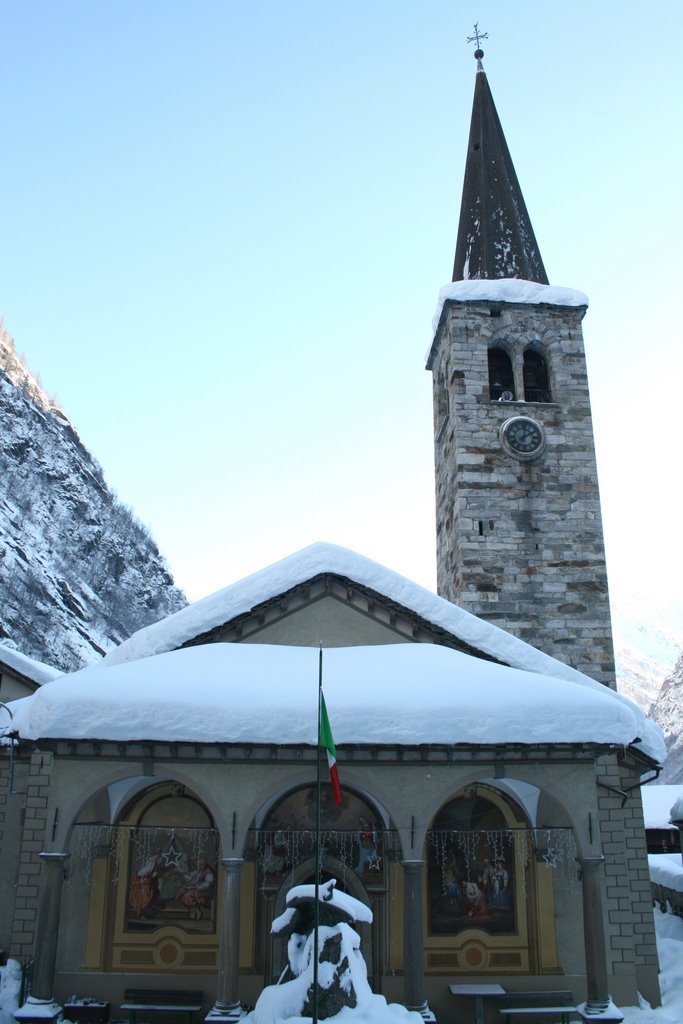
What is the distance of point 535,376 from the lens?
25766 millimetres

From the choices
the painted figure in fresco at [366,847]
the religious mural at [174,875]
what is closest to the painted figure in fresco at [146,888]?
the religious mural at [174,875]

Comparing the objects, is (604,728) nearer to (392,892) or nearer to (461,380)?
(392,892)

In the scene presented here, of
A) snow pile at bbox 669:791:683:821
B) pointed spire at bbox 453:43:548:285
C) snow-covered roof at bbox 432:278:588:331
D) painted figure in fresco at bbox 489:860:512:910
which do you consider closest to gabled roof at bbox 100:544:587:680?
painted figure in fresco at bbox 489:860:512:910

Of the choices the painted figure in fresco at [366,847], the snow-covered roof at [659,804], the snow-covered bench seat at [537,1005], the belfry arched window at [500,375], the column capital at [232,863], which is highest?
the belfry arched window at [500,375]

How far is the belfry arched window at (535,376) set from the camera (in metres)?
25.2

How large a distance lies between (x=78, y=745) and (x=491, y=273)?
1954cm

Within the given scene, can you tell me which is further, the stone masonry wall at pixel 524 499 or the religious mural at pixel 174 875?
the stone masonry wall at pixel 524 499

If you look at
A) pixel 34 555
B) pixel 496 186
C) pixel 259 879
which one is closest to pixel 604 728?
pixel 259 879

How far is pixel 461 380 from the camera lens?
80.6 ft

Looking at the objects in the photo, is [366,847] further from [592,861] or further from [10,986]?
[10,986]

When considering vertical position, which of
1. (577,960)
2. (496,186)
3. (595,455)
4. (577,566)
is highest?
(496,186)

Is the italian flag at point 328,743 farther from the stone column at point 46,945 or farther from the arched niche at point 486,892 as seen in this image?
the arched niche at point 486,892

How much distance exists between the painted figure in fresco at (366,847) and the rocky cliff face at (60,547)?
121ft

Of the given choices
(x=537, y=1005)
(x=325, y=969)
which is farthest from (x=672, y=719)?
(x=325, y=969)
